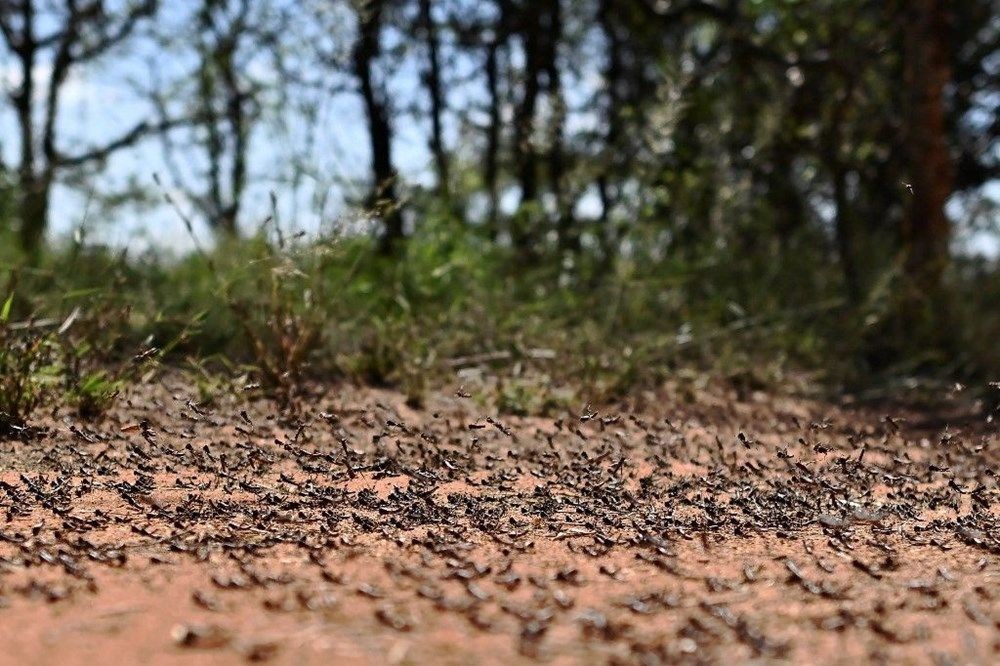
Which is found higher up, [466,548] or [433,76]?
[433,76]

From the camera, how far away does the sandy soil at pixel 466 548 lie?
1975 mm

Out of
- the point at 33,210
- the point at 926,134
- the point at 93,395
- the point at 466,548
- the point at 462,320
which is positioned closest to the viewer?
the point at 466,548

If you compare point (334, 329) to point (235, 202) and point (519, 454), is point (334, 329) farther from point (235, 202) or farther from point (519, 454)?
point (235, 202)

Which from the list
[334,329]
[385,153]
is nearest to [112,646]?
[334,329]

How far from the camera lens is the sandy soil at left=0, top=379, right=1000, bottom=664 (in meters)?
1.97

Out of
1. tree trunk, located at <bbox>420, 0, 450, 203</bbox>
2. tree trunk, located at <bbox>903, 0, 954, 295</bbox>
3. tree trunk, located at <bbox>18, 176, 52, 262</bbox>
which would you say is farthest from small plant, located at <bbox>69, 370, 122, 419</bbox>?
tree trunk, located at <bbox>903, 0, 954, 295</bbox>

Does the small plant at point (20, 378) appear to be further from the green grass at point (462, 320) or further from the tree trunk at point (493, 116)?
the tree trunk at point (493, 116)

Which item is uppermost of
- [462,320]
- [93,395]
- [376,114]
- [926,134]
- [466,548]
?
[376,114]

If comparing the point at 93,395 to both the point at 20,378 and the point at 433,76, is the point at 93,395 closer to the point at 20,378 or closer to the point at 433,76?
the point at 20,378

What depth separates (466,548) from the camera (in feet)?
8.27

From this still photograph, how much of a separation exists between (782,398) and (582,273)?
1.54 meters

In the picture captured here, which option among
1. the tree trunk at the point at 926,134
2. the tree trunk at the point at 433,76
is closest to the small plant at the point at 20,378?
the tree trunk at the point at 433,76

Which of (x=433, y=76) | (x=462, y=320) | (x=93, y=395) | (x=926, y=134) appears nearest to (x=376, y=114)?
(x=433, y=76)

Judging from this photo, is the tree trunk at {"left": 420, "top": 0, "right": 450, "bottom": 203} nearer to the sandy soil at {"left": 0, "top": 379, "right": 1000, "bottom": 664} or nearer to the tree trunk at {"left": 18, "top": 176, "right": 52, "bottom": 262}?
the tree trunk at {"left": 18, "top": 176, "right": 52, "bottom": 262}
